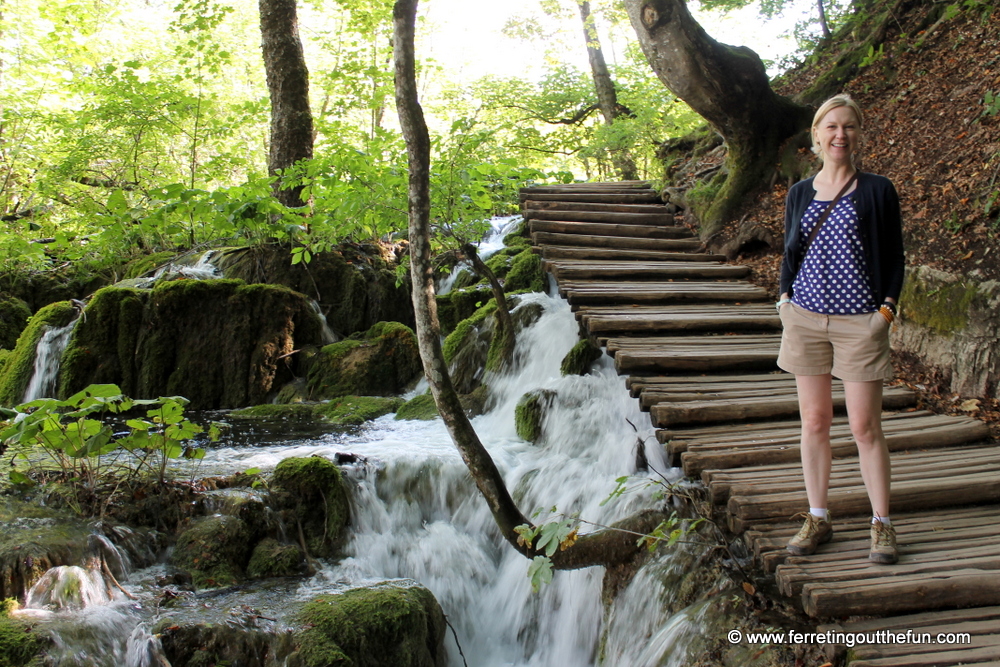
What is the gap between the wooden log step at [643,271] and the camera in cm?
756

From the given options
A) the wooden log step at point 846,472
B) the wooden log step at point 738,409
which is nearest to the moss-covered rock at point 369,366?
the wooden log step at point 738,409

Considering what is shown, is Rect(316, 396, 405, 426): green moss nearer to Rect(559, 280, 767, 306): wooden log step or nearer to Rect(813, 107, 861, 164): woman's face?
Rect(559, 280, 767, 306): wooden log step

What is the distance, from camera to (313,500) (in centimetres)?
497

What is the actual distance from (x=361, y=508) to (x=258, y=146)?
13.9 metres

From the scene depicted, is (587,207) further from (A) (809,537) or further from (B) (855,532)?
(A) (809,537)

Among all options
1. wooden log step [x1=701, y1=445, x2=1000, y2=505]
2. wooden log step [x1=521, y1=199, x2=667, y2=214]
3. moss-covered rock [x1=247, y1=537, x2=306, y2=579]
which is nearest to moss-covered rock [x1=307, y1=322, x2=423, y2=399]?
wooden log step [x1=521, y1=199, x2=667, y2=214]

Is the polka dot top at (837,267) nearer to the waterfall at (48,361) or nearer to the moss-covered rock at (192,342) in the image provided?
the moss-covered rock at (192,342)

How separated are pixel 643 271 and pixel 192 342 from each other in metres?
6.04

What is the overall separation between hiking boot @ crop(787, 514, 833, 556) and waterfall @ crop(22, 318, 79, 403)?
27.8 ft

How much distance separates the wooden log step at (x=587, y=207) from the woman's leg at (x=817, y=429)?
7035 millimetres

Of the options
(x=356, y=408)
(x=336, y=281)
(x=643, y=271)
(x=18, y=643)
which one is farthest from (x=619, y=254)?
(x=18, y=643)

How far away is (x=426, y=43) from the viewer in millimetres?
22891

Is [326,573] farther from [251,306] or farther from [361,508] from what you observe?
[251,306]

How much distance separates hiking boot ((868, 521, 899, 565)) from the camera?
9.53 ft
